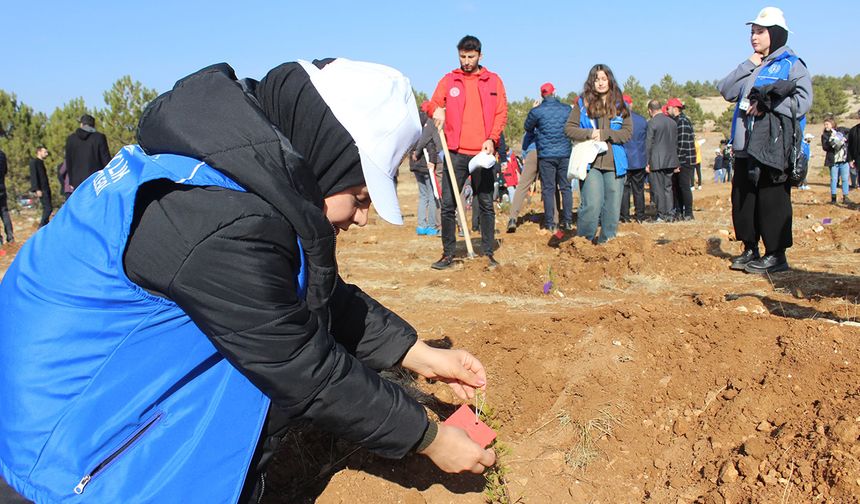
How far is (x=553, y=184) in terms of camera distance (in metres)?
9.56

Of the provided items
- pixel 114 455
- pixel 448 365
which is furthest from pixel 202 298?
pixel 448 365

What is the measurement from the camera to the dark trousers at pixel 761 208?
5.64 meters

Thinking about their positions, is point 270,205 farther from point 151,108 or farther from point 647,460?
point 647,460

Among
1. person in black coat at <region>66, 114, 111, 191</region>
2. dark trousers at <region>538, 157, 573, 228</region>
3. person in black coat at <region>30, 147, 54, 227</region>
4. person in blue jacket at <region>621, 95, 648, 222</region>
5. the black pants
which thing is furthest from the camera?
person in black coat at <region>30, 147, 54, 227</region>

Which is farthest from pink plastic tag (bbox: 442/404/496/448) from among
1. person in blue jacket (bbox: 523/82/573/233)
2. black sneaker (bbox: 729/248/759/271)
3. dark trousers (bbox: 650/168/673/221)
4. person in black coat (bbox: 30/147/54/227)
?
person in black coat (bbox: 30/147/54/227)

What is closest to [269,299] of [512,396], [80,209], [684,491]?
[80,209]

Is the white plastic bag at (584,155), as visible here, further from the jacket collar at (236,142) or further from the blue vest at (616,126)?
the jacket collar at (236,142)

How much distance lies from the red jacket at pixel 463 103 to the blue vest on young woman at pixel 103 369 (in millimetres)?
5419

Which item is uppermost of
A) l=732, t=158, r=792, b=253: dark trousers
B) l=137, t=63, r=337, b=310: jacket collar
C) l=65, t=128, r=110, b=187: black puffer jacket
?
l=65, t=128, r=110, b=187: black puffer jacket

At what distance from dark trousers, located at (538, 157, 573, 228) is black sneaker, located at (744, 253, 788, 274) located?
371 centimetres

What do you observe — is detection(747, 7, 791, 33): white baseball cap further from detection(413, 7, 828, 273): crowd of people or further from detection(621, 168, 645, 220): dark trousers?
detection(621, 168, 645, 220): dark trousers

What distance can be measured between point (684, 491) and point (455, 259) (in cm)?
536

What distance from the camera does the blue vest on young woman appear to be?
151 cm

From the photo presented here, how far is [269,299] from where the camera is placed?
151cm
